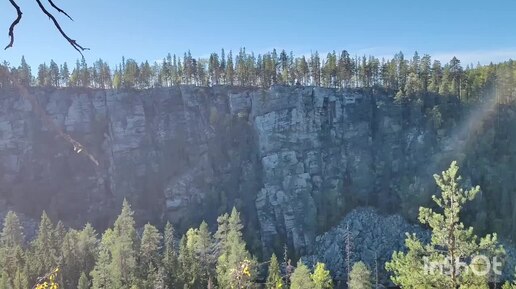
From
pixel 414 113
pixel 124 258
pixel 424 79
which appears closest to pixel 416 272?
pixel 124 258

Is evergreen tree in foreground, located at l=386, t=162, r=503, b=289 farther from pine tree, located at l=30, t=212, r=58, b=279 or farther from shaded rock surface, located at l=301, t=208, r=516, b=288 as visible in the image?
shaded rock surface, located at l=301, t=208, r=516, b=288

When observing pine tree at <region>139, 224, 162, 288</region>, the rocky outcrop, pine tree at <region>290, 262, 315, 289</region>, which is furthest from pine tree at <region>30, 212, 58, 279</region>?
the rocky outcrop

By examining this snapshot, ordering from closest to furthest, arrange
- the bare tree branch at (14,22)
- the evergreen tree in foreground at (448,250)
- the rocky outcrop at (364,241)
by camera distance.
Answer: the bare tree branch at (14,22) → the evergreen tree in foreground at (448,250) → the rocky outcrop at (364,241)

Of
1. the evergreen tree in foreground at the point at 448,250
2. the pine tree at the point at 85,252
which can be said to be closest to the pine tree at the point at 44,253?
the pine tree at the point at 85,252

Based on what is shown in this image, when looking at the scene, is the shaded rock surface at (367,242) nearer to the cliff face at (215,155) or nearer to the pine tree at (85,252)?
the cliff face at (215,155)

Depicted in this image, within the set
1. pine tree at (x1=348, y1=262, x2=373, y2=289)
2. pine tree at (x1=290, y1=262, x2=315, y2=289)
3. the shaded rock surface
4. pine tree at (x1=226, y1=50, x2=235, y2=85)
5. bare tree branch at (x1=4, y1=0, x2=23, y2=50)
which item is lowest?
the shaded rock surface

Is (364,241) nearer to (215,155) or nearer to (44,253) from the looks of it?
(215,155)

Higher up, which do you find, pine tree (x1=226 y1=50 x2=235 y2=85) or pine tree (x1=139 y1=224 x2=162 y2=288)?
pine tree (x1=226 y1=50 x2=235 y2=85)
